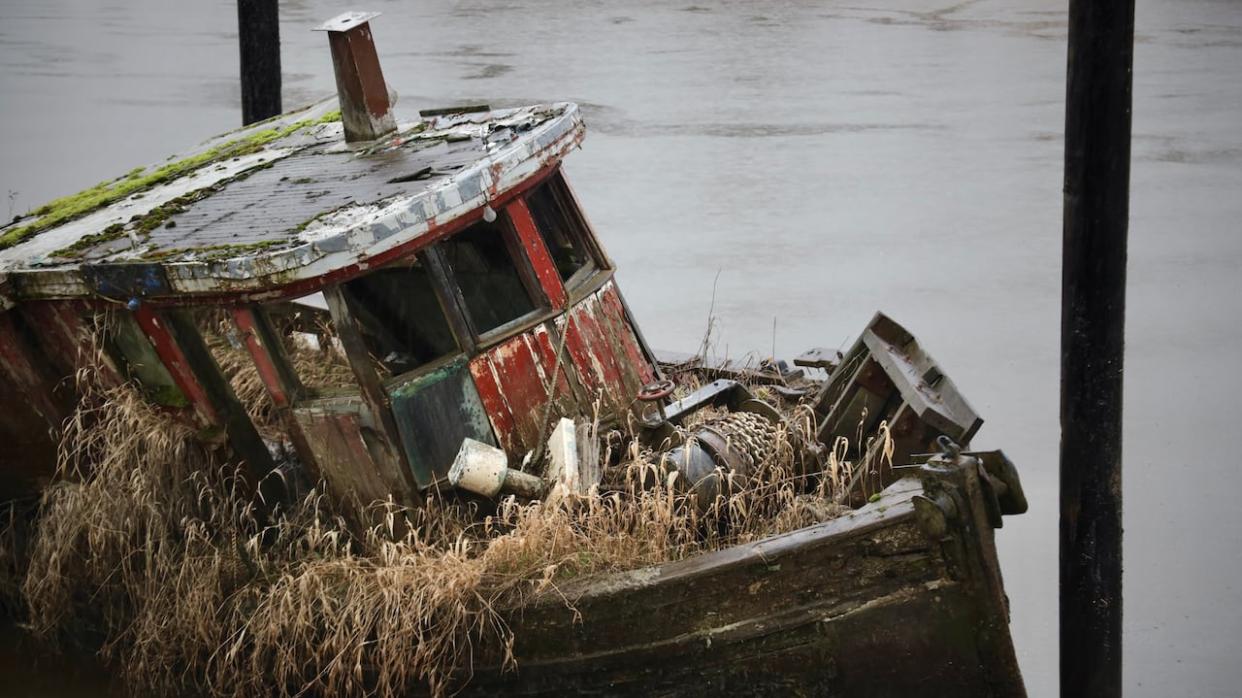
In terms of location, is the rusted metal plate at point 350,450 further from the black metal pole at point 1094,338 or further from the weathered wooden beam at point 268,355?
the black metal pole at point 1094,338

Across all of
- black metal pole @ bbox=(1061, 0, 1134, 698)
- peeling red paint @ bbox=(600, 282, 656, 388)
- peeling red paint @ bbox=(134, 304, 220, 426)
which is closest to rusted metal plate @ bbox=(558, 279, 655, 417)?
peeling red paint @ bbox=(600, 282, 656, 388)

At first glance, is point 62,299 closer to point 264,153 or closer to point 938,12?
point 264,153

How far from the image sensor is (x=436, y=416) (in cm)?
516

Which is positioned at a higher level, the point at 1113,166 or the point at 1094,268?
the point at 1113,166

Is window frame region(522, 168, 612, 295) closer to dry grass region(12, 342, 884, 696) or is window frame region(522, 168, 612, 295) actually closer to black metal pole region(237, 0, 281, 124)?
dry grass region(12, 342, 884, 696)

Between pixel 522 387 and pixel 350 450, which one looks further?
pixel 522 387

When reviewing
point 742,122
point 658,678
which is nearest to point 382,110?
point 658,678

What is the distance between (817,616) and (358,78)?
125 inches

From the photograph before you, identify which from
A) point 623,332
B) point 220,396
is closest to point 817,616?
point 623,332

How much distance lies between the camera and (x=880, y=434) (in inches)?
216

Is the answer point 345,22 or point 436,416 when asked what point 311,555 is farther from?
point 345,22

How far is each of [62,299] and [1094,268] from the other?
3.96 metres

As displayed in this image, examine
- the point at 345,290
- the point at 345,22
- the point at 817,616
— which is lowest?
the point at 817,616

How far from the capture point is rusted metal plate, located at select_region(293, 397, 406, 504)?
16.9 ft
